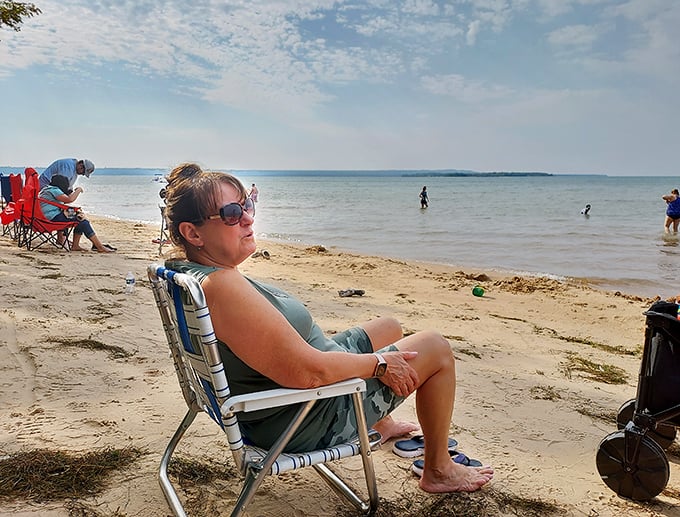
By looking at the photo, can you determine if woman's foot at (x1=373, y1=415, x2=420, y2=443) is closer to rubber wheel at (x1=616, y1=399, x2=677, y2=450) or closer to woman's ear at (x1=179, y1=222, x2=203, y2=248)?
rubber wheel at (x1=616, y1=399, x2=677, y2=450)

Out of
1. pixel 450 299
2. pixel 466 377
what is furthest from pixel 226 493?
pixel 450 299

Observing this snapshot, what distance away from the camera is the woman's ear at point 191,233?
6.53ft

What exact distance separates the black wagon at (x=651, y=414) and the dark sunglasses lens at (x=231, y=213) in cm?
174

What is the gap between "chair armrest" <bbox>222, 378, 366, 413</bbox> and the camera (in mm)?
1735

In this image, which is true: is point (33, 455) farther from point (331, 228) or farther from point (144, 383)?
point (331, 228)

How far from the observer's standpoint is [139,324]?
4.86 m

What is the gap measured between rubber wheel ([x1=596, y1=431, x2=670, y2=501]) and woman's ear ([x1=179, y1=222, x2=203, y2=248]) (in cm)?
199

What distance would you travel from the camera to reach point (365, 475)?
224 centimetres

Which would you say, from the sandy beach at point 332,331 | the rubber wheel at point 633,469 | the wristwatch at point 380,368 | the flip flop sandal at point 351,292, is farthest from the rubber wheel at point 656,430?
the flip flop sandal at point 351,292

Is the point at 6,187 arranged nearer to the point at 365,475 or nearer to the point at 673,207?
the point at 365,475

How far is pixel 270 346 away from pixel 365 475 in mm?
761

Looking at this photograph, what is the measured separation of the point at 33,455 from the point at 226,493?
0.89 m

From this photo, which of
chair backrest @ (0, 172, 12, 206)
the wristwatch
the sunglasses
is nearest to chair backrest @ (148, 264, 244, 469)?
the sunglasses

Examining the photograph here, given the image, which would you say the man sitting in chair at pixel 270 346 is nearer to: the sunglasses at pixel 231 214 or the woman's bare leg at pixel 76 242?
the sunglasses at pixel 231 214
